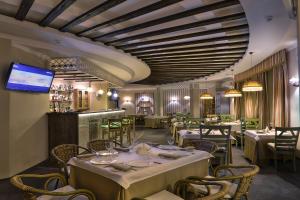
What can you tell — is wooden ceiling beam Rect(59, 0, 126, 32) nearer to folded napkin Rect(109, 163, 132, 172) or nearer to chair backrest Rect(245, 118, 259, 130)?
folded napkin Rect(109, 163, 132, 172)

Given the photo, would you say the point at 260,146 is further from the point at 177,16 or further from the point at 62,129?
the point at 62,129

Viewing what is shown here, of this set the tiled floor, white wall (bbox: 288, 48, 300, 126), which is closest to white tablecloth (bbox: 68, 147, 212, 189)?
the tiled floor

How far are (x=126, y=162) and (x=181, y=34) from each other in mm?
3048

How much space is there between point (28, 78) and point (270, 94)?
691 centimetres

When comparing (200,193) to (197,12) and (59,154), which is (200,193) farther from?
(197,12)

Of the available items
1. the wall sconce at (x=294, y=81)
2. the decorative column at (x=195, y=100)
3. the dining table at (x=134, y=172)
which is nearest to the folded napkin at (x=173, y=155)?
the dining table at (x=134, y=172)

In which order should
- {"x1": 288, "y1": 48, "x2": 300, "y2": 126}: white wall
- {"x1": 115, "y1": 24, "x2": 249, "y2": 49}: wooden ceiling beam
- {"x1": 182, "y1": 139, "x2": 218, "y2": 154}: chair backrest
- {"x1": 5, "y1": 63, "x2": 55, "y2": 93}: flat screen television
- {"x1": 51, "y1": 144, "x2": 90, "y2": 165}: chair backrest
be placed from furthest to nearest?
1. {"x1": 288, "y1": 48, "x2": 300, "y2": 126}: white wall
2. {"x1": 5, "y1": 63, "x2": 55, "y2": 93}: flat screen television
3. {"x1": 115, "y1": 24, "x2": 249, "y2": 49}: wooden ceiling beam
4. {"x1": 182, "y1": 139, "x2": 218, "y2": 154}: chair backrest
5. {"x1": 51, "y1": 144, "x2": 90, "y2": 165}: chair backrest

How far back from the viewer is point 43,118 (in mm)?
6051

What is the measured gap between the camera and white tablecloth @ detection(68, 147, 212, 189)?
2123 millimetres

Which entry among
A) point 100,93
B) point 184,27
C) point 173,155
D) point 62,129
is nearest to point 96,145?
point 173,155

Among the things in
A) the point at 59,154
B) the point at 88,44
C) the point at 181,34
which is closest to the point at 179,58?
the point at 181,34

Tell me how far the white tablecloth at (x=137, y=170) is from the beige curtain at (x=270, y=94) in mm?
4624

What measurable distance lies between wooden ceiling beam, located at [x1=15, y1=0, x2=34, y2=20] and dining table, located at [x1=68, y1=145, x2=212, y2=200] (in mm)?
2140

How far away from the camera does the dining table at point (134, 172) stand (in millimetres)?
2168
